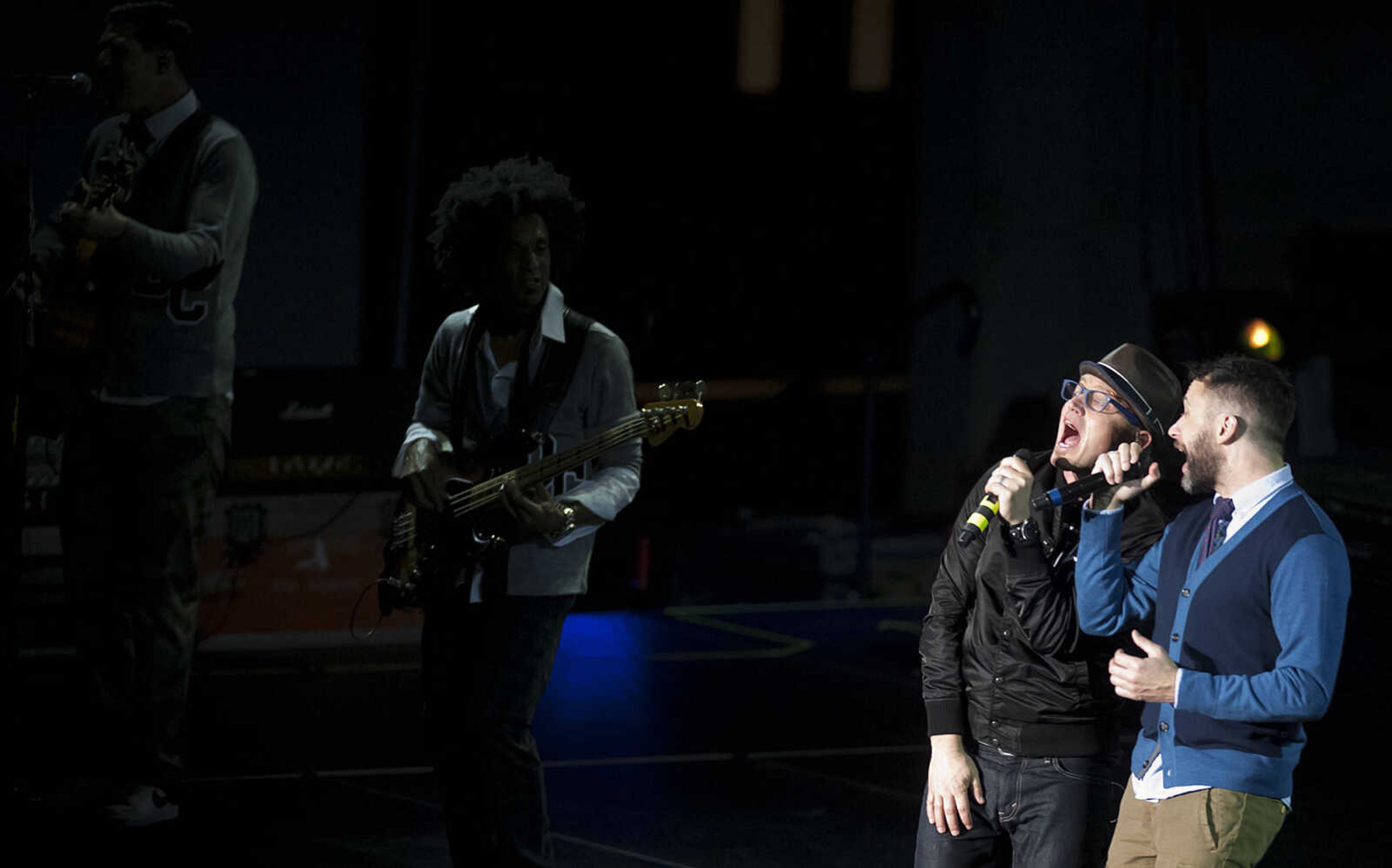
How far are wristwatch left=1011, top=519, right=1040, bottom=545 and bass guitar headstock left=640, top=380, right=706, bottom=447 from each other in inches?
43.7

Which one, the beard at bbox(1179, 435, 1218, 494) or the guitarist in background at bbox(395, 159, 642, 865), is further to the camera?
the guitarist in background at bbox(395, 159, 642, 865)

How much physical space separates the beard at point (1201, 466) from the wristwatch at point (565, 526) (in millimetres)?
1346

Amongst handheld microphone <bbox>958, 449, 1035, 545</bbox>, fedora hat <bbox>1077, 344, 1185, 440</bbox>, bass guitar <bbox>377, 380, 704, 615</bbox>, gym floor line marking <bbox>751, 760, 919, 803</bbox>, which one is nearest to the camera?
handheld microphone <bbox>958, 449, 1035, 545</bbox>

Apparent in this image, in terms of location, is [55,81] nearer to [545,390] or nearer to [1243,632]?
[545,390]

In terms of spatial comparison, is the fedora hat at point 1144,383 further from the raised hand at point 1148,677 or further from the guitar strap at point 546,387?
the guitar strap at point 546,387

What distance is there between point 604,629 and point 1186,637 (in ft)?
14.4

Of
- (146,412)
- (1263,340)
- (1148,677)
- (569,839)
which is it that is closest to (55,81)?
(146,412)

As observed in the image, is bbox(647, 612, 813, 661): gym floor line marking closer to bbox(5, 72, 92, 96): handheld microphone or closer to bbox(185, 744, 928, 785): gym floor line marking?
bbox(185, 744, 928, 785): gym floor line marking

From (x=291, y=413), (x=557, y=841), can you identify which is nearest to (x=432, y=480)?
(x=557, y=841)

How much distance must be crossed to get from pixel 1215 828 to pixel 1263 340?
5.00m

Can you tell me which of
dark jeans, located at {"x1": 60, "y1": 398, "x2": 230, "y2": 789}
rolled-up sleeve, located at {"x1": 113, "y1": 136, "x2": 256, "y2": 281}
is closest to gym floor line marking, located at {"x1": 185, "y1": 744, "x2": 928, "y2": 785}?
dark jeans, located at {"x1": 60, "y1": 398, "x2": 230, "y2": 789}

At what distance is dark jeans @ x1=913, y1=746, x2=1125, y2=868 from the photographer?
2.67 metres

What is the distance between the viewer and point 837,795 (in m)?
4.61

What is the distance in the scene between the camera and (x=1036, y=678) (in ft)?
8.96
